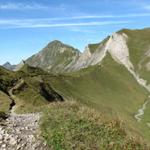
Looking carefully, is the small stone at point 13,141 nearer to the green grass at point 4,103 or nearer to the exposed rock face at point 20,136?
the exposed rock face at point 20,136

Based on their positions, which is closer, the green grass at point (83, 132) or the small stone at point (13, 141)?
the small stone at point (13, 141)

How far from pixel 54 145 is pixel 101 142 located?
2.89 metres

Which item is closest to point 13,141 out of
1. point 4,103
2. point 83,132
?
point 83,132

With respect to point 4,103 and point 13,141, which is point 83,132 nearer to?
point 13,141

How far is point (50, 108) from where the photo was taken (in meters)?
32.9

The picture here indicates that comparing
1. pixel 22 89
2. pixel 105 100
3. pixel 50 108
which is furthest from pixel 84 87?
pixel 50 108

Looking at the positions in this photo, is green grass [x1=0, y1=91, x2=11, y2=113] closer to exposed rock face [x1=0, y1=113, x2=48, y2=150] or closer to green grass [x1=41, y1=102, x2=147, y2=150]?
green grass [x1=41, y1=102, x2=147, y2=150]

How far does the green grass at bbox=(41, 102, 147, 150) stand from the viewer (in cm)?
2373

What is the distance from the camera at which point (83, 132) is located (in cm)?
2581

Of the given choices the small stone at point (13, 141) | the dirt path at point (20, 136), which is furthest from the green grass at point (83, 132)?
the small stone at point (13, 141)

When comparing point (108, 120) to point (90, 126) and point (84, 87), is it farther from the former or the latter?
point (84, 87)

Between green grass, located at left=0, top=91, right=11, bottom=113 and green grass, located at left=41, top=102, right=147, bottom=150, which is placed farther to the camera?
green grass, located at left=0, top=91, right=11, bottom=113

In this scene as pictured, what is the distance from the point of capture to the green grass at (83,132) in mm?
23734

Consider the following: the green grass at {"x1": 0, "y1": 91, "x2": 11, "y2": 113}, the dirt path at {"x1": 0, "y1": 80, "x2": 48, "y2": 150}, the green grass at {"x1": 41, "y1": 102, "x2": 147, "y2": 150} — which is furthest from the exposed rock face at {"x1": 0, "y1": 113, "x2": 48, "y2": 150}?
the green grass at {"x1": 0, "y1": 91, "x2": 11, "y2": 113}
